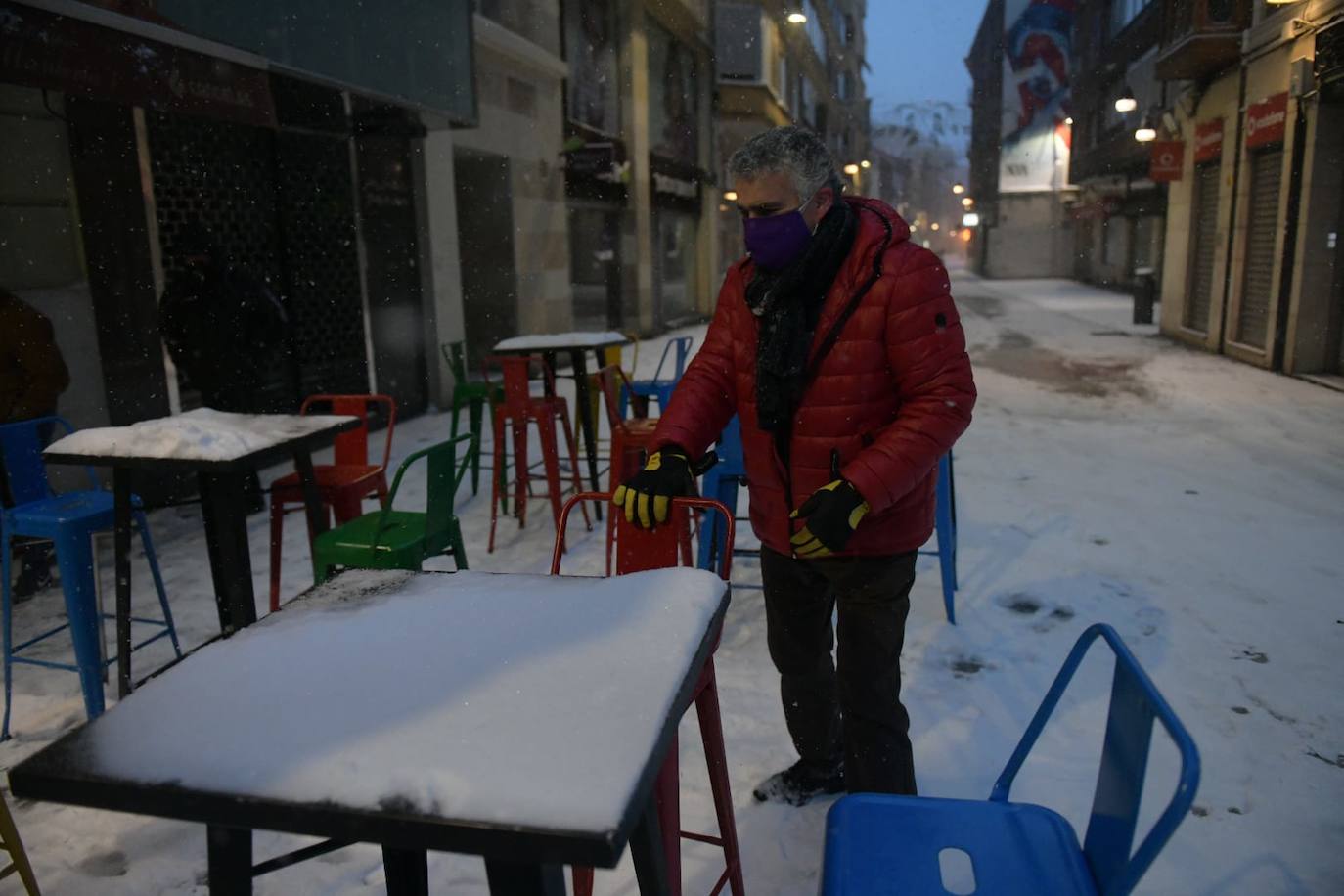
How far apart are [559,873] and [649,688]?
0.36 metres

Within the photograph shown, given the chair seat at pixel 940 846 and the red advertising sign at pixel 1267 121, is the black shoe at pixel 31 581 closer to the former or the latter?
the chair seat at pixel 940 846

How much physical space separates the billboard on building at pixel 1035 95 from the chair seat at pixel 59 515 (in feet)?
141

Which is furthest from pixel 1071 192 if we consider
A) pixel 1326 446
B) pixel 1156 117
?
pixel 1326 446

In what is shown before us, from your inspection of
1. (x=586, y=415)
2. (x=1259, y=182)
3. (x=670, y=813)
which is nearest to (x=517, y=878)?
(x=670, y=813)

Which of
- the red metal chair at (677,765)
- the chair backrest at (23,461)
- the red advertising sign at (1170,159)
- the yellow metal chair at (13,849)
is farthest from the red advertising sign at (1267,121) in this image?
the yellow metal chair at (13,849)

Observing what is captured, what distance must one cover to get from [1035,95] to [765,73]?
2398 cm

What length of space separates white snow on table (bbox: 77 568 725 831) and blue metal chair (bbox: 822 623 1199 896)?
1.87 feet

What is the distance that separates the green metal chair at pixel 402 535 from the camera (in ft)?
12.5

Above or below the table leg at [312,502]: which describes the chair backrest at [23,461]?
above

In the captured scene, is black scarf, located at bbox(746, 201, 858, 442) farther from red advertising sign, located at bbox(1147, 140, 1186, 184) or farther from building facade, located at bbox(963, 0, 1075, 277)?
building facade, located at bbox(963, 0, 1075, 277)

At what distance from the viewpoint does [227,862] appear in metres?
1.74

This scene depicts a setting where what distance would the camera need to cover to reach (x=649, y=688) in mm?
1597

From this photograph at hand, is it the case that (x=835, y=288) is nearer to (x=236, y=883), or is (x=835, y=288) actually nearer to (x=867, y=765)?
(x=867, y=765)

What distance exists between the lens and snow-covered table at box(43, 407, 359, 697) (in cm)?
341
